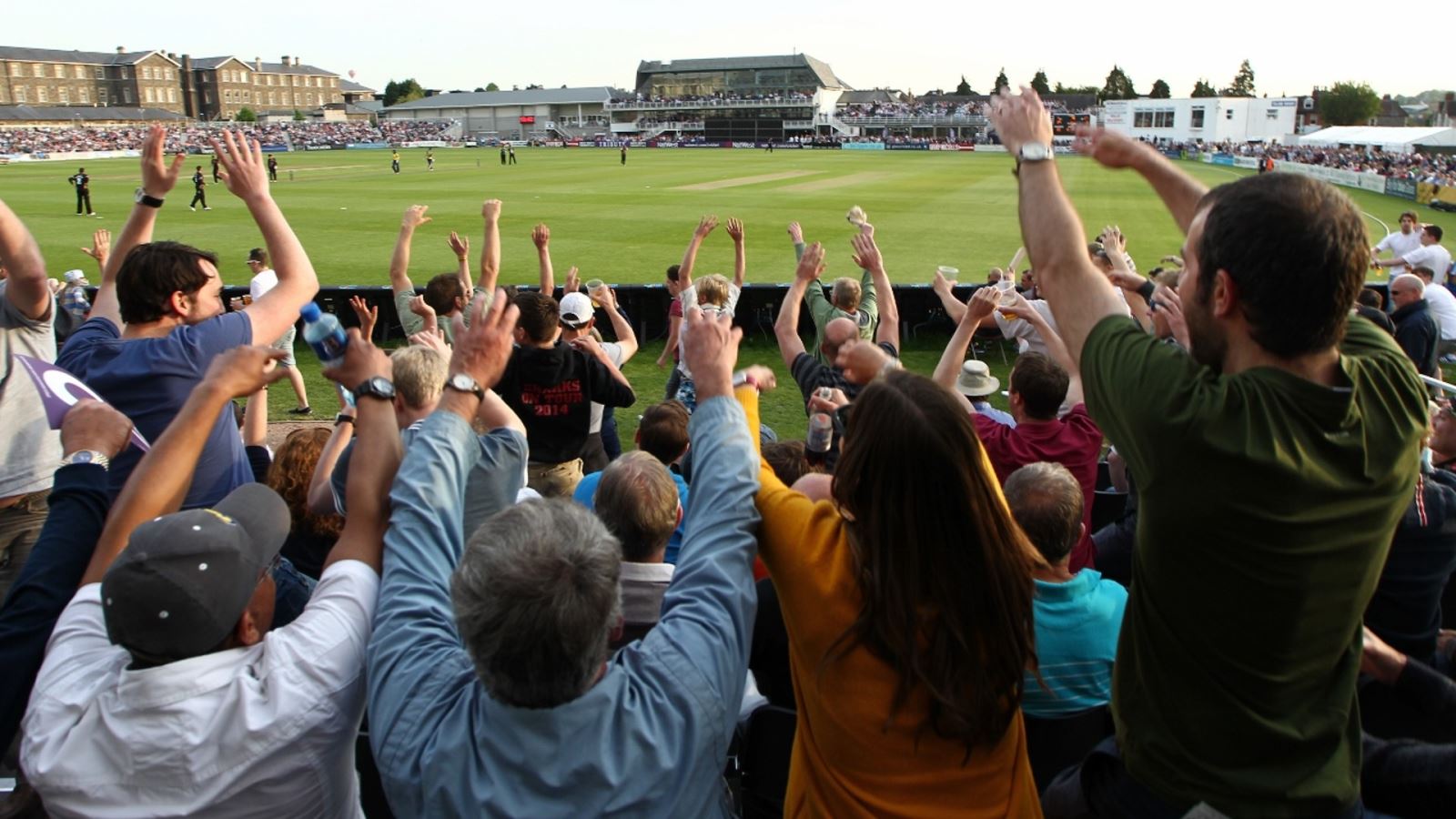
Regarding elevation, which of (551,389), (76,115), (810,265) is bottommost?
(551,389)

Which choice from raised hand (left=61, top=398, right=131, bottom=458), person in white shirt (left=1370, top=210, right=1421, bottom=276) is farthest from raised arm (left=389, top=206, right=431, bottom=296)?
person in white shirt (left=1370, top=210, right=1421, bottom=276)

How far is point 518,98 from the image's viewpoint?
130 m

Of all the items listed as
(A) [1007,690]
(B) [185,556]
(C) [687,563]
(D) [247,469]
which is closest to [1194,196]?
(A) [1007,690]

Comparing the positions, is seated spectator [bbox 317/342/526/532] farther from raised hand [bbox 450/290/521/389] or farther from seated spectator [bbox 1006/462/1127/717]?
seated spectator [bbox 1006/462/1127/717]

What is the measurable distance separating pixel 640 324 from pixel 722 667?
1082 cm

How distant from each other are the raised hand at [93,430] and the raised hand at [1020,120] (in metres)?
2.32

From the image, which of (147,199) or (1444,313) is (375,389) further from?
(1444,313)

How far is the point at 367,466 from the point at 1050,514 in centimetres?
188

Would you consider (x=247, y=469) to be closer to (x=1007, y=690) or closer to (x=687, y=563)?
(x=687, y=563)

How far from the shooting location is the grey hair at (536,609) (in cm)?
161

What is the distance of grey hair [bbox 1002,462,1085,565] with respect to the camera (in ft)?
8.72

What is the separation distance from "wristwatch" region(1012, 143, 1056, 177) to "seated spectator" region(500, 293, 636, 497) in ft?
11.2

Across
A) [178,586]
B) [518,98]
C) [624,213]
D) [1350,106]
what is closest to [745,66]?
[518,98]

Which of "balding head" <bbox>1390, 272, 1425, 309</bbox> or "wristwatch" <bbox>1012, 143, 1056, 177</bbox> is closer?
"wristwatch" <bbox>1012, 143, 1056, 177</bbox>
